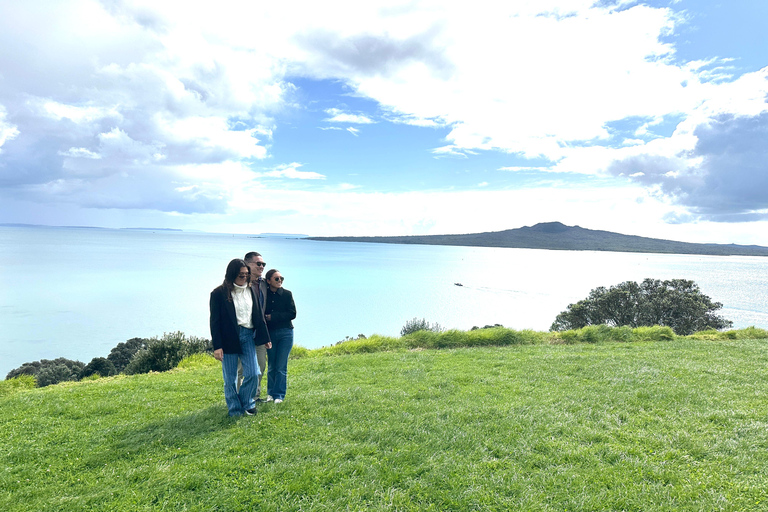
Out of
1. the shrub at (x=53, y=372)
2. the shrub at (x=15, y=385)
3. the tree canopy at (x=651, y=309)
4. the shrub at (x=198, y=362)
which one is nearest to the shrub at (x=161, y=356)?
the shrub at (x=198, y=362)

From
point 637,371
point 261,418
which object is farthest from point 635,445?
point 261,418

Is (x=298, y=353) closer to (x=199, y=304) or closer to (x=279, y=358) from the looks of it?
(x=279, y=358)

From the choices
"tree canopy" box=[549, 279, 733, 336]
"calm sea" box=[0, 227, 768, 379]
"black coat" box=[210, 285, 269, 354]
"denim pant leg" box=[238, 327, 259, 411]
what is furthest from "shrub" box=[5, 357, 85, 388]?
"tree canopy" box=[549, 279, 733, 336]

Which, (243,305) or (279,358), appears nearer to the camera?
(243,305)

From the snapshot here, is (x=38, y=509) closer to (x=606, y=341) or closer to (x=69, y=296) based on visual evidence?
(x=606, y=341)

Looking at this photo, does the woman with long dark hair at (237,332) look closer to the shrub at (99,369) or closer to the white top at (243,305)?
the white top at (243,305)

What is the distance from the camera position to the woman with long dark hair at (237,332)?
5.47 m

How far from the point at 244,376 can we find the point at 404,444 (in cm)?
264

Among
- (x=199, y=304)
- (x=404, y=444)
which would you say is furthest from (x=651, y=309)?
(x=199, y=304)

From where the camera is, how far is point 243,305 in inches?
223

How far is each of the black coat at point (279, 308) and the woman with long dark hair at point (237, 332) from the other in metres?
0.26

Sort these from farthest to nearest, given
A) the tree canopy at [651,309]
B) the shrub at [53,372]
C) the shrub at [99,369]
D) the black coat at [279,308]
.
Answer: the tree canopy at [651,309] → the shrub at [99,369] → the shrub at [53,372] → the black coat at [279,308]

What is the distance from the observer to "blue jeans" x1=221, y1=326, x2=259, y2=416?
18.4 ft

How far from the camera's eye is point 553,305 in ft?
193
